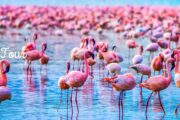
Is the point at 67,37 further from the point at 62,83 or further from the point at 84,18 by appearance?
the point at 62,83

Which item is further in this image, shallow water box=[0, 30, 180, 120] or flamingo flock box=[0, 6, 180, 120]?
flamingo flock box=[0, 6, 180, 120]

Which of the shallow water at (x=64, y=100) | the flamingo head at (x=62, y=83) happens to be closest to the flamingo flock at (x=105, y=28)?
the shallow water at (x=64, y=100)

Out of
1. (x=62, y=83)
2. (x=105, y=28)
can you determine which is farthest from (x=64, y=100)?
(x=105, y=28)

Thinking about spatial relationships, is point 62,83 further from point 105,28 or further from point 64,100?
point 105,28

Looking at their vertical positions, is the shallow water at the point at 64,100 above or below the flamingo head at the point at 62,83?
below

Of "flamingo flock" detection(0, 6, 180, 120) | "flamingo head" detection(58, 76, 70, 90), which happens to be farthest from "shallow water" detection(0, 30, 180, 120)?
"flamingo flock" detection(0, 6, 180, 120)

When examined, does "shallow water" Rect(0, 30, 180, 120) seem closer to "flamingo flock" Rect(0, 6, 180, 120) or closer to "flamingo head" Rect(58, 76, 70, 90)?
"flamingo head" Rect(58, 76, 70, 90)

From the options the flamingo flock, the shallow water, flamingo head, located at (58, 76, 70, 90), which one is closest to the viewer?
the shallow water

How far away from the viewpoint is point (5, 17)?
29875mm

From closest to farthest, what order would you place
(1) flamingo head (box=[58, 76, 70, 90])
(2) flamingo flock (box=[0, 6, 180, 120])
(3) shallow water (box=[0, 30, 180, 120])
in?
(3) shallow water (box=[0, 30, 180, 120]) < (1) flamingo head (box=[58, 76, 70, 90]) < (2) flamingo flock (box=[0, 6, 180, 120])

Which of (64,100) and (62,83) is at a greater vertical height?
(62,83)

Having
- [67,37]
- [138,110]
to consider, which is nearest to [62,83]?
[138,110]

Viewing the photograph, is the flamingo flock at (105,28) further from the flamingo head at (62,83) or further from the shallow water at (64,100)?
the flamingo head at (62,83)

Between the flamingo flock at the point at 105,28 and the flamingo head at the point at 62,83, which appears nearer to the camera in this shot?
the flamingo head at the point at 62,83
